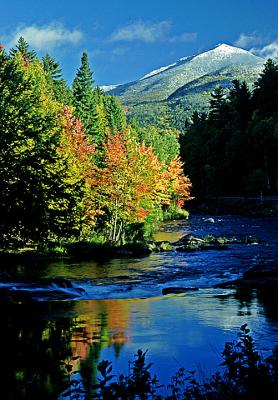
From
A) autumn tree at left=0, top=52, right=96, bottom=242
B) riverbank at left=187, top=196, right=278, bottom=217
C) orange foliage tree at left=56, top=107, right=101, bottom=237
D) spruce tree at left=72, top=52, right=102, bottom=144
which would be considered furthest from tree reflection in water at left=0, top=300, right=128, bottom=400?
riverbank at left=187, top=196, right=278, bottom=217

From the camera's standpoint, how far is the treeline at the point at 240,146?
101m

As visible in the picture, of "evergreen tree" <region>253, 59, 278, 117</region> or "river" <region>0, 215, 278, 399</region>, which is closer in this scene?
"river" <region>0, 215, 278, 399</region>

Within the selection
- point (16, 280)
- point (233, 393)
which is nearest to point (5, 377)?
point (233, 393)

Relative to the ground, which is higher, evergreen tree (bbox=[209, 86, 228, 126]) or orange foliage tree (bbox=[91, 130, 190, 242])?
evergreen tree (bbox=[209, 86, 228, 126])

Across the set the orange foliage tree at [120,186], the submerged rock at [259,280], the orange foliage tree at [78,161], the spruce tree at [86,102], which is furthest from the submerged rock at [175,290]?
the spruce tree at [86,102]

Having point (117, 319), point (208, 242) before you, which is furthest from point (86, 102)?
point (117, 319)

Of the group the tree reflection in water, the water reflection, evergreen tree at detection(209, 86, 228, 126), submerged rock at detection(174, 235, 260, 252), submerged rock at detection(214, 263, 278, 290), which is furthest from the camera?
evergreen tree at detection(209, 86, 228, 126)

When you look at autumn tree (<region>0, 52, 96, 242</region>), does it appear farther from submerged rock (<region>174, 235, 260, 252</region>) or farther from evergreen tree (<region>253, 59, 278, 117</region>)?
evergreen tree (<region>253, 59, 278, 117</region>)

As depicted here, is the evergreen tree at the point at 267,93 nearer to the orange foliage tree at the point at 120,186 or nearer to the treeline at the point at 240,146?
the treeline at the point at 240,146

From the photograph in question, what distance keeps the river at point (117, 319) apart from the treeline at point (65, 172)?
2.95m

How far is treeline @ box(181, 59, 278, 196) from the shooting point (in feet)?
330

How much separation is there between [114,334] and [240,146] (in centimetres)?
9275

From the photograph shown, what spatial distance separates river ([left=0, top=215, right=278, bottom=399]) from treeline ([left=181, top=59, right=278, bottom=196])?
67.0m

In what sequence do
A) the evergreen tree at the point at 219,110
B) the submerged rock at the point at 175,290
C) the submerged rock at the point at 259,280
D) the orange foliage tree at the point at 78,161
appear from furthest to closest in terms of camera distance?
1. the evergreen tree at the point at 219,110
2. the orange foliage tree at the point at 78,161
3. the submerged rock at the point at 259,280
4. the submerged rock at the point at 175,290
